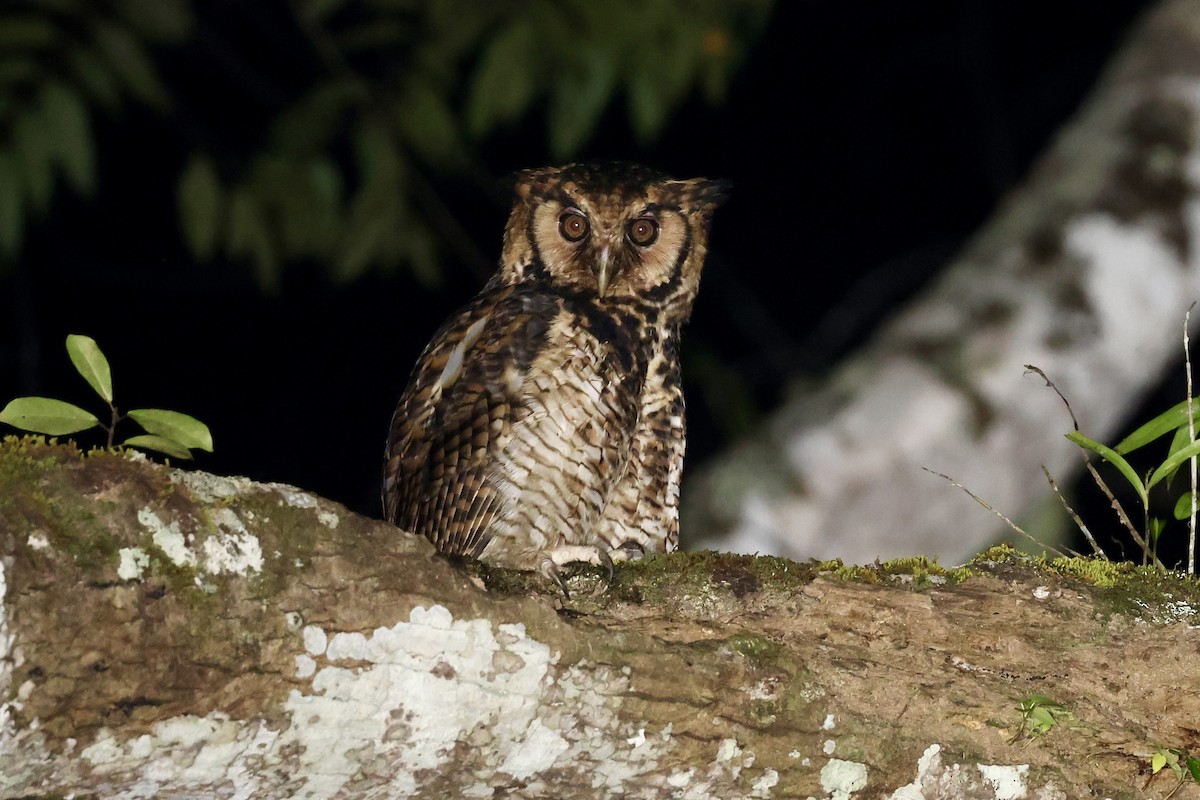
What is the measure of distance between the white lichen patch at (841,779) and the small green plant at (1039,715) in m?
0.20

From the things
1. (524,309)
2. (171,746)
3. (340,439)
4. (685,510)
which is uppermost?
(524,309)

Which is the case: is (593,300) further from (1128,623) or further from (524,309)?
(1128,623)

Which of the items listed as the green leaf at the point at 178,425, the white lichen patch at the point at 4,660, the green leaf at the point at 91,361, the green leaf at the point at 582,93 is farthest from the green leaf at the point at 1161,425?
the green leaf at the point at 582,93

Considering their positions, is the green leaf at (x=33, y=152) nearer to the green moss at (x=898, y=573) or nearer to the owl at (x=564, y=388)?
the owl at (x=564, y=388)

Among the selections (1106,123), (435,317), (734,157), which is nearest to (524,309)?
(1106,123)

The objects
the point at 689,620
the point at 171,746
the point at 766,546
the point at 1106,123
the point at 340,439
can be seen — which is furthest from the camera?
the point at 340,439

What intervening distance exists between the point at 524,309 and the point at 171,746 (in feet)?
4.52

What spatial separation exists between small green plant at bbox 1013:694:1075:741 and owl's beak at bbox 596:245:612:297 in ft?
4.08

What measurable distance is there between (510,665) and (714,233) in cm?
515

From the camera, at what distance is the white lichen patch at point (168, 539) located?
47.6 inches

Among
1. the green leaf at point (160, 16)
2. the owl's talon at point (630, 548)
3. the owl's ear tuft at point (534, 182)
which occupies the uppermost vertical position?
the green leaf at point (160, 16)

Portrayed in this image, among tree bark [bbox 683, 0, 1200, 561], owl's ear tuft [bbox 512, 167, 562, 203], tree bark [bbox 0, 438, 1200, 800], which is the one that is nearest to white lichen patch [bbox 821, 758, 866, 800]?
tree bark [bbox 0, 438, 1200, 800]

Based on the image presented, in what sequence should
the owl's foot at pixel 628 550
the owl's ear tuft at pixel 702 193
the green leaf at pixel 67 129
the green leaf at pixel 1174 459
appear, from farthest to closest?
the green leaf at pixel 67 129 → the owl's ear tuft at pixel 702 193 → the owl's foot at pixel 628 550 → the green leaf at pixel 1174 459

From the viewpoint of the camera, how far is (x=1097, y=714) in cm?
156
